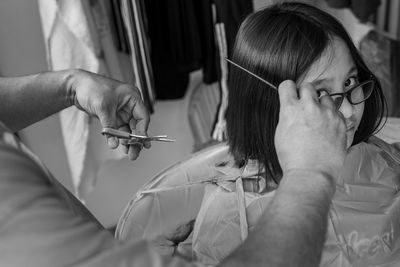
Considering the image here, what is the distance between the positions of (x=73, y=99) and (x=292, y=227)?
0.66 m

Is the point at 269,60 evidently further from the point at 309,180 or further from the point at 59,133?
the point at 59,133

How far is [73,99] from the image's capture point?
1.10 meters

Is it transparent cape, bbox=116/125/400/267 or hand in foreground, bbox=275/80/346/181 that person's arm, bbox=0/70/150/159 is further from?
hand in foreground, bbox=275/80/346/181

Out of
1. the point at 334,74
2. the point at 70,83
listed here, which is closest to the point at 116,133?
the point at 70,83

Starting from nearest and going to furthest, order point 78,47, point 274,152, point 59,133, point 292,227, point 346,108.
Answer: point 292,227 < point 346,108 < point 274,152 < point 78,47 < point 59,133

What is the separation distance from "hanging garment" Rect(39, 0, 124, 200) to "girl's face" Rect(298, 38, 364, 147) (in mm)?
911

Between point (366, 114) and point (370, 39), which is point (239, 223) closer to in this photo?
point (366, 114)

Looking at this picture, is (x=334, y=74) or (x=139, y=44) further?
(x=139, y=44)

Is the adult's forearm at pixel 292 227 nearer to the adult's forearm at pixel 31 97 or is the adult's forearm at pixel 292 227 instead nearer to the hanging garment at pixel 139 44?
the adult's forearm at pixel 31 97

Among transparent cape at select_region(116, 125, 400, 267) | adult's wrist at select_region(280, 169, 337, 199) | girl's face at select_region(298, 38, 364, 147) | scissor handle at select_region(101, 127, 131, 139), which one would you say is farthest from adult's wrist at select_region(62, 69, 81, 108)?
adult's wrist at select_region(280, 169, 337, 199)

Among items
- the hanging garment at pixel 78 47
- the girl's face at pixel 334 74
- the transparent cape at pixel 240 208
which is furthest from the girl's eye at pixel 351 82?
the hanging garment at pixel 78 47

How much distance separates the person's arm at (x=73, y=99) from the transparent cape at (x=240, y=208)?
26 centimetres

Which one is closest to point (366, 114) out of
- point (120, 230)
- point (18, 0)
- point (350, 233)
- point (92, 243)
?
point (350, 233)

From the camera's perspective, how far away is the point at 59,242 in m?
0.52
